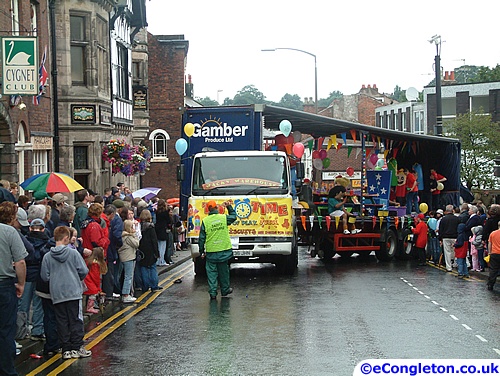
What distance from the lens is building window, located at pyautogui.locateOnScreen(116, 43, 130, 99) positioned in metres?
32.5

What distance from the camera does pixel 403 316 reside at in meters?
13.7

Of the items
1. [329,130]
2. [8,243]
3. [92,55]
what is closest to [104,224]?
[8,243]

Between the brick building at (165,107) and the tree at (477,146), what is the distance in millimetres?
16646

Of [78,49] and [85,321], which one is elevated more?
[78,49]

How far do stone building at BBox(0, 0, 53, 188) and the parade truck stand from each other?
4.18 meters

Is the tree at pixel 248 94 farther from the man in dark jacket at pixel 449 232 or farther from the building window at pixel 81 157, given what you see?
the man in dark jacket at pixel 449 232

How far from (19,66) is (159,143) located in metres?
33.2

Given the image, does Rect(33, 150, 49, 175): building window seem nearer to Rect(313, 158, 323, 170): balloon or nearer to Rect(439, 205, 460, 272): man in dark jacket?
Rect(313, 158, 323, 170): balloon

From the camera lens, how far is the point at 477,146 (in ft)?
165

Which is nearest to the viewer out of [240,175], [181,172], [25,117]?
[240,175]

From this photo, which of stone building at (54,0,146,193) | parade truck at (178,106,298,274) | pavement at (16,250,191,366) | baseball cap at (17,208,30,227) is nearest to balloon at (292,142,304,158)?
parade truck at (178,106,298,274)

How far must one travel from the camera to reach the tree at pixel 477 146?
163ft

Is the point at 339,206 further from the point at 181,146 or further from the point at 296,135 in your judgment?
the point at 181,146

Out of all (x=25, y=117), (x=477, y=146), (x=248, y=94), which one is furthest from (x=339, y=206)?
(x=248, y=94)
